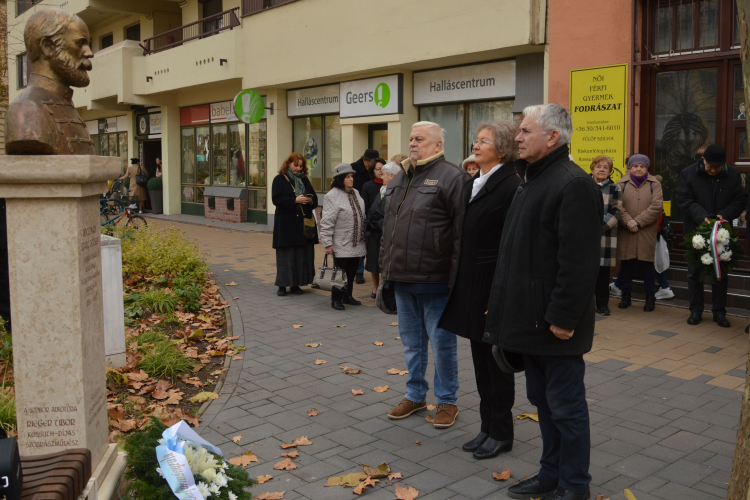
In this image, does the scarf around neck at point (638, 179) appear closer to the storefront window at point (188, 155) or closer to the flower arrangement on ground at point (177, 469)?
the flower arrangement on ground at point (177, 469)

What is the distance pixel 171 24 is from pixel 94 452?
24.7 metres

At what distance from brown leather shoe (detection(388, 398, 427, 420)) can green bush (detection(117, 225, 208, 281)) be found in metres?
5.47

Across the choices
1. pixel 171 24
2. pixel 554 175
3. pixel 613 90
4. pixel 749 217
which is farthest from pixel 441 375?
pixel 171 24

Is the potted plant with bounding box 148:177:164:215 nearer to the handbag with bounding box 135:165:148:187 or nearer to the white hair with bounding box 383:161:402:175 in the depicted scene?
the handbag with bounding box 135:165:148:187

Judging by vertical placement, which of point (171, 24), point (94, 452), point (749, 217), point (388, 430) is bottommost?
point (388, 430)

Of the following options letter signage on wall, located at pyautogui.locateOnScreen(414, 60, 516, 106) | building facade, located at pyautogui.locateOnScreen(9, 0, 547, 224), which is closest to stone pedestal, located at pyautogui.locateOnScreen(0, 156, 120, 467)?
building facade, located at pyautogui.locateOnScreen(9, 0, 547, 224)

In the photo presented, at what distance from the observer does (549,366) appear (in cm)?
377

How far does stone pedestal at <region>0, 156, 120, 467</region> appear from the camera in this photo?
3385 millimetres

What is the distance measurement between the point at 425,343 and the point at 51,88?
9.86 feet

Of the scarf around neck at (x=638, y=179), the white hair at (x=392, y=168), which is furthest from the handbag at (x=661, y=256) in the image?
the white hair at (x=392, y=168)

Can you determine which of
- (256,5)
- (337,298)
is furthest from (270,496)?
(256,5)

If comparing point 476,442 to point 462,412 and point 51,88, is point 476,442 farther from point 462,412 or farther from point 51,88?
point 51,88

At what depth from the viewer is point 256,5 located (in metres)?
19.0

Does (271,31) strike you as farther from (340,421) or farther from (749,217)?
(340,421)
